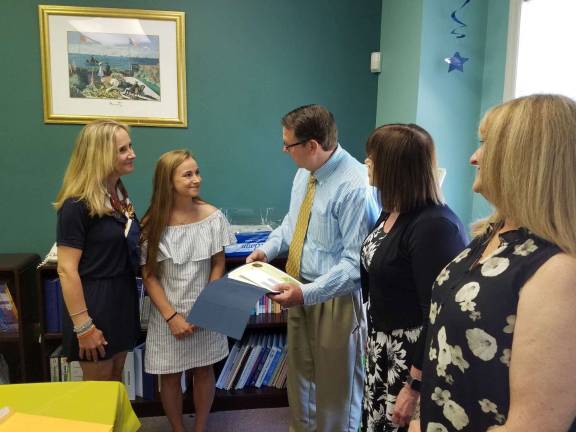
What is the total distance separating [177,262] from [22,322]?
0.96 metres

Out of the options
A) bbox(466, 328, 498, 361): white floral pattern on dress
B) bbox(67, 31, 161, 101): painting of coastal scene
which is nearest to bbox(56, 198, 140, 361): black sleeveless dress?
bbox(67, 31, 161, 101): painting of coastal scene

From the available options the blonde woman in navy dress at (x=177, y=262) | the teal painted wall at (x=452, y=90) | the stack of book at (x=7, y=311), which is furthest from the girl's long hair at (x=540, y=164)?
the stack of book at (x=7, y=311)

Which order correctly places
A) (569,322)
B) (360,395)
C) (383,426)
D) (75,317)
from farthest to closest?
(360,395), (75,317), (383,426), (569,322)

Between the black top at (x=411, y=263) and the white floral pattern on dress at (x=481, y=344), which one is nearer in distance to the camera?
the white floral pattern on dress at (x=481, y=344)

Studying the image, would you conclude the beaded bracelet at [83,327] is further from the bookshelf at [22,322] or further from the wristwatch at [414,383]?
the wristwatch at [414,383]

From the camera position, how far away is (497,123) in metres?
0.81

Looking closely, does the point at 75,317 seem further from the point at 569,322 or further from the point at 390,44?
the point at 390,44

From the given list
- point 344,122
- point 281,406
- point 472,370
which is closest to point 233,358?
point 281,406

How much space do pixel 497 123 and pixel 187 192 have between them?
1280 millimetres

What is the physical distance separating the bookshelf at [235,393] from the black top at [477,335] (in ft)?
4.79

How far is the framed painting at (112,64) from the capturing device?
92.1 inches

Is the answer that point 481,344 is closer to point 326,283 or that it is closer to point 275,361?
point 326,283

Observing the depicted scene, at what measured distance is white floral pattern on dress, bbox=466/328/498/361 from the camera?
2.62 ft

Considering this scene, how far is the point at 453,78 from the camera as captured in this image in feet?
7.00
